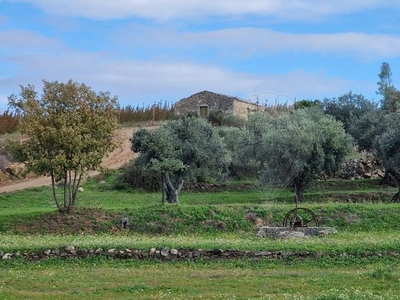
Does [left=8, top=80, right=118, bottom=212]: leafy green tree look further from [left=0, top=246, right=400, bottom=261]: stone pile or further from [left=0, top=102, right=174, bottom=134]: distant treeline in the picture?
[left=0, top=102, right=174, bottom=134]: distant treeline

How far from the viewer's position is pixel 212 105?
288ft

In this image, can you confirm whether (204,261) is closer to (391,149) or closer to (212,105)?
(391,149)

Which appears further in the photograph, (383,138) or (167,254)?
(383,138)

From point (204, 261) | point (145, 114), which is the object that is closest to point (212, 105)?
point (145, 114)

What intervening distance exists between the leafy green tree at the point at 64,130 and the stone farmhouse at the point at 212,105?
47548mm

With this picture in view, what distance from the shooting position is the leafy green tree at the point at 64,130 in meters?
36.3

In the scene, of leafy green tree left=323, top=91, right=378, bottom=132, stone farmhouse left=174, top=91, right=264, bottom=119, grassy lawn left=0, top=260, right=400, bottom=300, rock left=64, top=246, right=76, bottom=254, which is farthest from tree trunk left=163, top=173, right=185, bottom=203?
stone farmhouse left=174, top=91, right=264, bottom=119

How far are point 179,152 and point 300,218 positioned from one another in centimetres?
1225

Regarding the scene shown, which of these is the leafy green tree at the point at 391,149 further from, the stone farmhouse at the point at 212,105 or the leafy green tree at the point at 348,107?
the stone farmhouse at the point at 212,105

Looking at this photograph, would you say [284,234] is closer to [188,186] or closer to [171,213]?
[171,213]

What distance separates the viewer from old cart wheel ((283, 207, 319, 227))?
3334 centimetres

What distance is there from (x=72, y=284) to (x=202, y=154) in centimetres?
2492

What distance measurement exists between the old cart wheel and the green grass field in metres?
0.61

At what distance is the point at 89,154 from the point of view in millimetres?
37062
